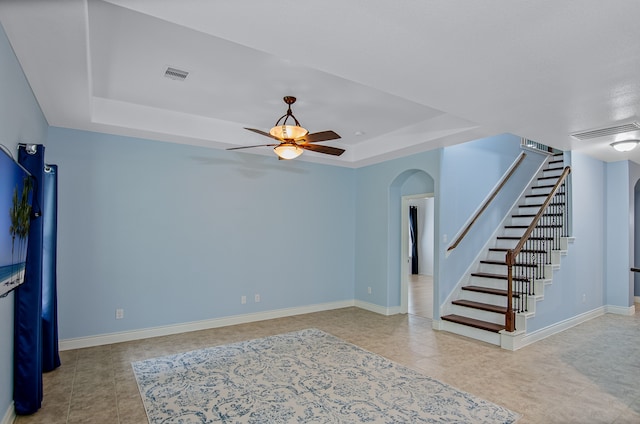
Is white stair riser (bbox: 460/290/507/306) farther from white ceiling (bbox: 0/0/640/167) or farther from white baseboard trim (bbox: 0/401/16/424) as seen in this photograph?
white baseboard trim (bbox: 0/401/16/424)

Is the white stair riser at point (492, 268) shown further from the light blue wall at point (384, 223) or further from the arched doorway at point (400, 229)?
the light blue wall at point (384, 223)

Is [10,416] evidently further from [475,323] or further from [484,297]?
[484,297]

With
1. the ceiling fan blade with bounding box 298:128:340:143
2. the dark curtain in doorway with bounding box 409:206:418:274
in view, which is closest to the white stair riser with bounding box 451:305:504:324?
the ceiling fan blade with bounding box 298:128:340:143

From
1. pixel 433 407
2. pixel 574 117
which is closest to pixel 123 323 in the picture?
pixel 433 407

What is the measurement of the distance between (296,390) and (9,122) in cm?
299

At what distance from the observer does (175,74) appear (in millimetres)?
3518

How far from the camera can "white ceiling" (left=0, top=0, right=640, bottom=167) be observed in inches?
80.4

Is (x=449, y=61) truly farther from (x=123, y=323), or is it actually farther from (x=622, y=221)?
(x=622, y=221)

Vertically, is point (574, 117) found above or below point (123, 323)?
above

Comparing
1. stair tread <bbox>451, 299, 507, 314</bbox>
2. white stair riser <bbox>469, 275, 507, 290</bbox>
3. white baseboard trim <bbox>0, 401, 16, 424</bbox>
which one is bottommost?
white baseboard trim <bbox>0, 401, 16, 424</bbox>

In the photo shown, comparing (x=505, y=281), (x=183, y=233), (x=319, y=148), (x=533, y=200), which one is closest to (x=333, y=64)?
(x=319, y=148)

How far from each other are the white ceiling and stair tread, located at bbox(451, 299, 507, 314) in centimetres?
228

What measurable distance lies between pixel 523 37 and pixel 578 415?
2.83 meters

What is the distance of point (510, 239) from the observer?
6.29m
